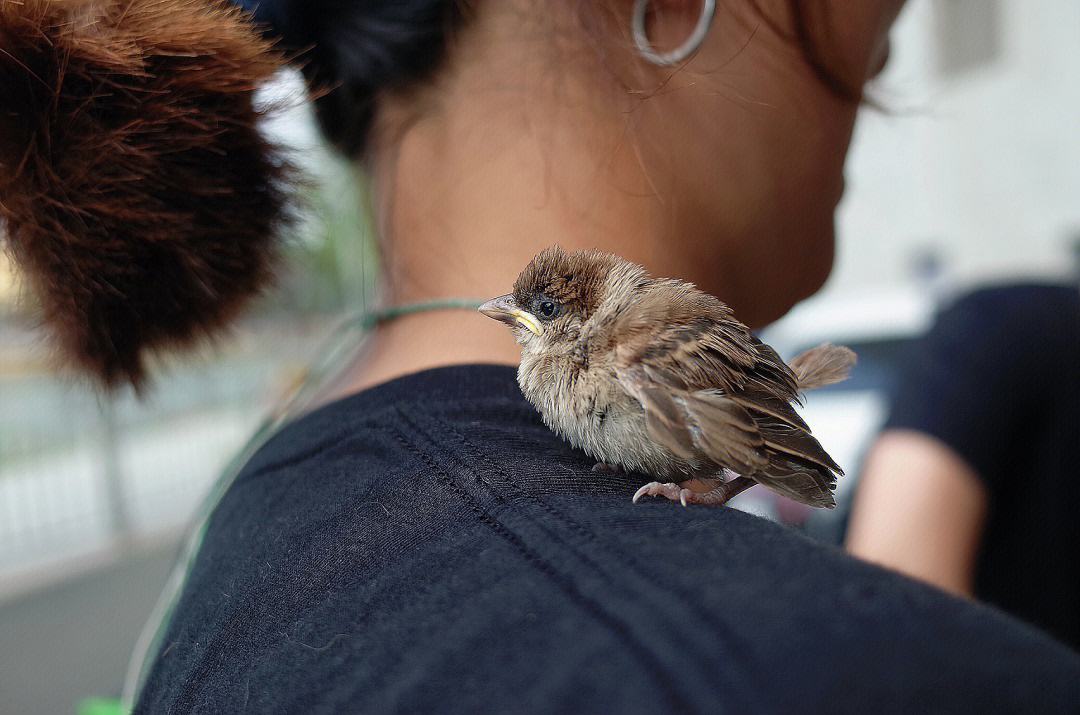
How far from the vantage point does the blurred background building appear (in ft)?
6.25

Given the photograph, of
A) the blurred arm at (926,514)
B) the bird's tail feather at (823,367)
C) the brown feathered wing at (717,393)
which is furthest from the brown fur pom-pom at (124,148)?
the blurred arm at (926,514)

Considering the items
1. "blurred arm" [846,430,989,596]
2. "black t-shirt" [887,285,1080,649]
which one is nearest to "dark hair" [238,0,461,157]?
"blurred arm" [846,430,989,596]

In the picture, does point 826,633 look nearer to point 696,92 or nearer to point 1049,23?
point 696,92

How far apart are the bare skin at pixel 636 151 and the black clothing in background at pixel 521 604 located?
0.49 ft

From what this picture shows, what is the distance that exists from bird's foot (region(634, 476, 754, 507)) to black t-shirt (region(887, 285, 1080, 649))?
4.15 feet

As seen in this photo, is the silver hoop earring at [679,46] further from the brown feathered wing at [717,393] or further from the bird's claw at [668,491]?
the bird's claw at [668,491]

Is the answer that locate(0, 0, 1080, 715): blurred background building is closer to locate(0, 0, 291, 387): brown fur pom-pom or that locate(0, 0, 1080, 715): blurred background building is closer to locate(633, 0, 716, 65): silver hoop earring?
locate(0, 0, 291, 387): brown fur pom-pom

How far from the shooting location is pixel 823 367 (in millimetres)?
502

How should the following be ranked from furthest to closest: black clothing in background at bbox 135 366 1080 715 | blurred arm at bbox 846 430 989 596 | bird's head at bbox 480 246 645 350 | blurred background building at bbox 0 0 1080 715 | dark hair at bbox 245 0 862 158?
blurred background building at bbox 0 0 1080 715, blurred arm at bbox 846 430 989 596, dark hair at bbox 245 0 862 158, bird's head at bbox 480 246 645 350, black clothing in background at bbox 135 366 1080 715

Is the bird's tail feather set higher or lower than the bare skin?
lower

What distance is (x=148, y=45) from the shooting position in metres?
0.56

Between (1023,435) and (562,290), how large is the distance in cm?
149

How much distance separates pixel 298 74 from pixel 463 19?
0.20m

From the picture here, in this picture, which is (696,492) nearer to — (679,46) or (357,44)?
(679,46)
